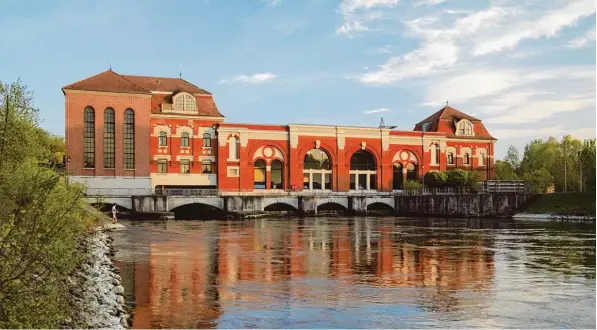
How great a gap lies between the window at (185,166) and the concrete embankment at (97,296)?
150 feet

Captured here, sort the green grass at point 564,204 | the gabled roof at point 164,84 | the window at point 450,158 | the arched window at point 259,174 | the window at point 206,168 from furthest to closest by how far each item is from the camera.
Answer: the window at point 450,158
the arched window at point 259,174
the gabled roof at point 164,84
the window at point 206,168
the green grass at point 564,204

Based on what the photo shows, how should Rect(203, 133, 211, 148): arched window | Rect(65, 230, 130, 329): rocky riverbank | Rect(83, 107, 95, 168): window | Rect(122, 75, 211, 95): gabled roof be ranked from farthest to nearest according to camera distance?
Rect(122, 75, 211, 95): gabled roof < Rect(203, 133, 211, 148): arched window < Rect(83, 107, 95, 168): window < Rect(65, 230, 130, 329): rocky riverbank

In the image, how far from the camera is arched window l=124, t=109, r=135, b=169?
A: 59.8 m

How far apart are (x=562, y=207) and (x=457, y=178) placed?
62.4ft

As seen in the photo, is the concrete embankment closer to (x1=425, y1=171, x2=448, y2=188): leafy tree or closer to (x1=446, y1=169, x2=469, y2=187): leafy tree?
(x1=446, y1=169, x2=469, y2=187): leafy tree

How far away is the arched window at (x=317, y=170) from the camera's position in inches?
2677

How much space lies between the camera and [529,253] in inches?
890

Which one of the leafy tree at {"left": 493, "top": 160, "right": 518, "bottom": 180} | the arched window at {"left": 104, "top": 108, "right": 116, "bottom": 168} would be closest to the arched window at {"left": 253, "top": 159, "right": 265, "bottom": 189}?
the arched window at {"left": 104, "top": 108, "right": 116, "bottom": 168}

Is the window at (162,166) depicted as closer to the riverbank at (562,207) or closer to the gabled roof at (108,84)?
the gabled roof at (108,84)

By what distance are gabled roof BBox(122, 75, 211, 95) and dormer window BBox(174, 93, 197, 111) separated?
100cm

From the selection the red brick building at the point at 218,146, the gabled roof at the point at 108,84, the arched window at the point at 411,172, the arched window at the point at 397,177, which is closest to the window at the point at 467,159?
the red brick building at the point at 218,146

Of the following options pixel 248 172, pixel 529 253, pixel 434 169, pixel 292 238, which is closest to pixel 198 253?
pixel 292 238

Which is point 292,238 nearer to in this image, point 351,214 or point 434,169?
point 351,214

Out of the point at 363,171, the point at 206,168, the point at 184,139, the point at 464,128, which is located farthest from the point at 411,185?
the point at 184,139
